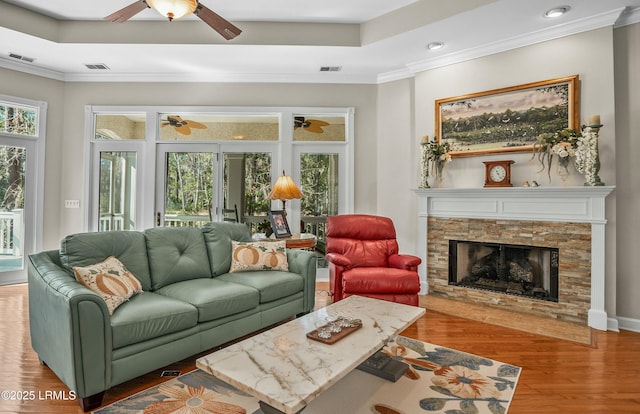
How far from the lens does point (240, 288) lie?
270 cm

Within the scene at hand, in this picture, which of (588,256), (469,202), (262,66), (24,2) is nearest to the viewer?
(588,256)

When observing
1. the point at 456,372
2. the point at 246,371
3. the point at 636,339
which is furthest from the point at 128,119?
the point at 636,339

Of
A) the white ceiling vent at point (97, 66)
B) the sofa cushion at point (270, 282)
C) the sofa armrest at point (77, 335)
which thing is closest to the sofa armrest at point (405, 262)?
the sofa cushion at point (270, 282)

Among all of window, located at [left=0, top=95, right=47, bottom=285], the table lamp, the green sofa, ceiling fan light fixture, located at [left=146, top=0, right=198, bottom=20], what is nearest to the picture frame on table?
the table lamp

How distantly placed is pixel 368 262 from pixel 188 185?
9.51 ft

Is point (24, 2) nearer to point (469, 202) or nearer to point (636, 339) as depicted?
point (469, 202)

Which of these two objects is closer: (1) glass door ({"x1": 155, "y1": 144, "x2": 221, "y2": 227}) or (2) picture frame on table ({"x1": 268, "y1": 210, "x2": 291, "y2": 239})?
(2) picture frame on table ({"x1": 268, "y1": 210, "x2": 291, "y2": 239})

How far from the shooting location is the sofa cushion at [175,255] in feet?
9.07

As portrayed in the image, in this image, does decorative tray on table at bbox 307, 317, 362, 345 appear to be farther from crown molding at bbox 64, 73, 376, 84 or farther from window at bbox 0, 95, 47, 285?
window at bbox 0, 95, 47, 285

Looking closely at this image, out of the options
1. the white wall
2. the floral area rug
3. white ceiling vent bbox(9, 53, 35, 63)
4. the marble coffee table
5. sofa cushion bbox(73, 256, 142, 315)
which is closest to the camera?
the marble coffee table

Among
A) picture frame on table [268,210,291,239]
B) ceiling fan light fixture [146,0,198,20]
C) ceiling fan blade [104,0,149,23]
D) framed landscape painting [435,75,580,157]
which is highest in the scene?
ceiling fan blade [104,0,149,23]

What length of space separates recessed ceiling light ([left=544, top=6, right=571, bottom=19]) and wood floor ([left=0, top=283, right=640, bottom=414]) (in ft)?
10.0

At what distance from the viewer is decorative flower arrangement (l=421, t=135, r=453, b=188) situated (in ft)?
13.5

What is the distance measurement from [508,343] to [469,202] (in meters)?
1.69
